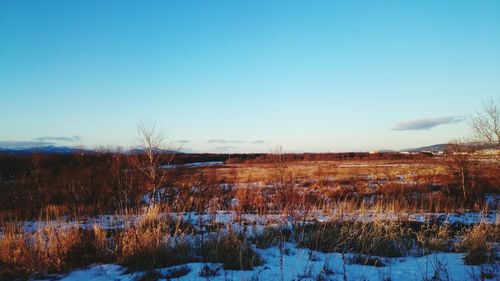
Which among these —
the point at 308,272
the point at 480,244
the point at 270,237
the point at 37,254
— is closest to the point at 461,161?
the point at 480,244

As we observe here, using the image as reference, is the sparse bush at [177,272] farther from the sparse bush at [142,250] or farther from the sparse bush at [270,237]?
the sparse bush at [270,237]

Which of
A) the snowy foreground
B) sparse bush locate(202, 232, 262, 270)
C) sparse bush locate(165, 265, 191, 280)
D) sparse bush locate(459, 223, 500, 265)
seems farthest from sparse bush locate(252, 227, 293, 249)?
sparse bush locate(459, 223, 500, 265)

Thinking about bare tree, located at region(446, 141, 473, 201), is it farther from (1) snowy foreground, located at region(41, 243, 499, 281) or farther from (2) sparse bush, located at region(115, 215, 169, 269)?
(2) sparse bush, located at region(115, 215, 169, 269)

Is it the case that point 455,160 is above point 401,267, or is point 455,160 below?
above

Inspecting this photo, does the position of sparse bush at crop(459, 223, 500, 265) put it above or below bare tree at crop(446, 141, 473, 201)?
below

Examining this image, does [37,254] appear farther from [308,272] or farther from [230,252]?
[308,272]

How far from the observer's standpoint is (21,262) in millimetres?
5625

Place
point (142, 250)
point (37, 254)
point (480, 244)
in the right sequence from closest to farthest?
1. point (37, 254)
2. point (142, 250)
3. point (480, 244)

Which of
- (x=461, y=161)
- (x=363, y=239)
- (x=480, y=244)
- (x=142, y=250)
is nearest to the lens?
(x=142, y=250)

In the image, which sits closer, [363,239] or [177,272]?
[177,272]

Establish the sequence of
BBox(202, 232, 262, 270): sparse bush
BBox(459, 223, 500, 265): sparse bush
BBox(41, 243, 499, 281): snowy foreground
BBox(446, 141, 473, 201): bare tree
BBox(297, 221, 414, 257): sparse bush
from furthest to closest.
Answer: BBox(446, 141, 473, 201): bare tree
BBox(297, 221, 414, 257): sparse bush
BBox(459, 223, 500, 265): sparse bush
BBox(202, 232, 262, 270): sparse bush
BBox(41, 243, 499, 281): snowy foreground

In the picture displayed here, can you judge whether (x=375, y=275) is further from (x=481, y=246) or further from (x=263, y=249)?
(x=481, y=246)

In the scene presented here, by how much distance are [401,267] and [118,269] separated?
14.5ft

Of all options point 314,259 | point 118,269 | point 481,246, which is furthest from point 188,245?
point 481,246
